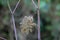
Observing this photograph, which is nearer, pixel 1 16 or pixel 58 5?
pixel 58 5

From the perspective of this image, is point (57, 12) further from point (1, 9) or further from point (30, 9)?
point (1, 9)

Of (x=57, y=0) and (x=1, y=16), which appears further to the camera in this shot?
(x=1, y=16)

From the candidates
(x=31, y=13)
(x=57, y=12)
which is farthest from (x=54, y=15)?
(x=31, y=13)

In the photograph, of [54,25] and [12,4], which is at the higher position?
[12,4]

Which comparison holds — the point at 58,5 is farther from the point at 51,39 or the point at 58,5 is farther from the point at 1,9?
the point at 1,9

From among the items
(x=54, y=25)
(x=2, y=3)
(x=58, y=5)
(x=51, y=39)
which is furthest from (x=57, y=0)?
(x=2, y=3)

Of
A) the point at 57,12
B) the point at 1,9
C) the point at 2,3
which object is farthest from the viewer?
the point at 1,9

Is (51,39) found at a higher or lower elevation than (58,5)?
lower

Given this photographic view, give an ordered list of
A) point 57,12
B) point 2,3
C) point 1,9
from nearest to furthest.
Result: 1. point 57,12
2. point 2,3
3. point 1,9

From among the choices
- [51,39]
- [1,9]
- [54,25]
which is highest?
[1,9]
